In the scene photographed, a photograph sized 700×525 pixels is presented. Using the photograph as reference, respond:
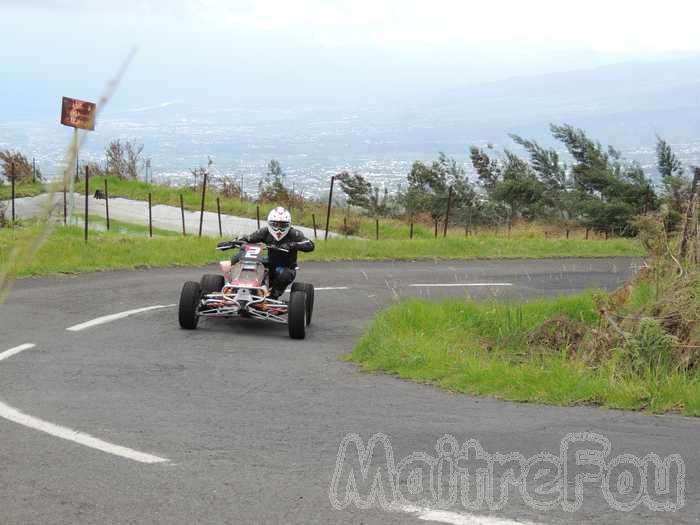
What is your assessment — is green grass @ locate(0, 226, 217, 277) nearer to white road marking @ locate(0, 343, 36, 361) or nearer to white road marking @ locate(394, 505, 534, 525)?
white road marking @ locate(0, 343, 36, 361)

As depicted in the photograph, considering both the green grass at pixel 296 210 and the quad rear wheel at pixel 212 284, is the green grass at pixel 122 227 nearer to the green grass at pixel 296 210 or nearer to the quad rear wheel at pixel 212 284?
the green grass at pixel 296 210

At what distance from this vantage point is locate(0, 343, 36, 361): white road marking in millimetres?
10859


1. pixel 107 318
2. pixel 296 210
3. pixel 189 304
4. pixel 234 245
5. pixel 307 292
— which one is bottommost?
pixel 107 318

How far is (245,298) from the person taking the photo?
13023 millimetres

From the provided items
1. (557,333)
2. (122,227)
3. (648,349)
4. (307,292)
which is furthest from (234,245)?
(122,227)

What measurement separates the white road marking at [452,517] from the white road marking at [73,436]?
184 cm

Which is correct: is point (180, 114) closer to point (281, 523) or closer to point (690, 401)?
point (281, 523)

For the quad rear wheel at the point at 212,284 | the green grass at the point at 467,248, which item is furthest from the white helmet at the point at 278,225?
the green grass at the point at 467,248

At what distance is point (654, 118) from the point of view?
6324 inches

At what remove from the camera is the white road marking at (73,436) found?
650 centimetres

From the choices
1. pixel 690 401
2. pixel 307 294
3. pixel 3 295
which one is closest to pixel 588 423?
pixel 690 401

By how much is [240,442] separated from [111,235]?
676 inches

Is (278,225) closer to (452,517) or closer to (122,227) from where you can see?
(452,517)

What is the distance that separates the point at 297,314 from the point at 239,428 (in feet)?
17.7
